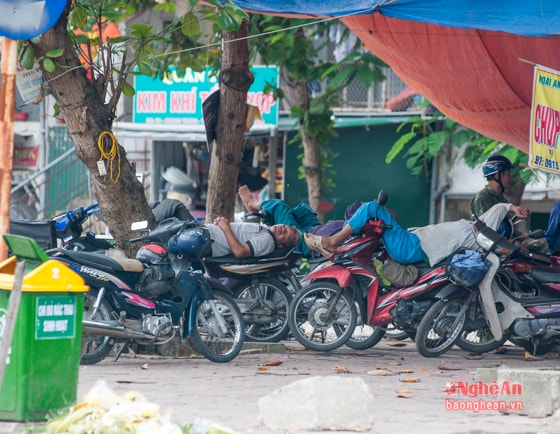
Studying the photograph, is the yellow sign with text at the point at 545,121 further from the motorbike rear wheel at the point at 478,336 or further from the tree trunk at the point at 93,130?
the tree trunk at the point at 93,130

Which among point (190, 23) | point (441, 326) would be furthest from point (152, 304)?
point (441, 326)

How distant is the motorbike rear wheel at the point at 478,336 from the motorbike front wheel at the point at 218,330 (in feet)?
6.63

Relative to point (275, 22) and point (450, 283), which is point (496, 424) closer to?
point (450, 283)

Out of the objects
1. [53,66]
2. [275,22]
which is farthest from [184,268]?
[275,22]

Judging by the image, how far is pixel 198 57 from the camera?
13.7 meters

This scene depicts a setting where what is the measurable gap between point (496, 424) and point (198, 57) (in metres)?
9.00

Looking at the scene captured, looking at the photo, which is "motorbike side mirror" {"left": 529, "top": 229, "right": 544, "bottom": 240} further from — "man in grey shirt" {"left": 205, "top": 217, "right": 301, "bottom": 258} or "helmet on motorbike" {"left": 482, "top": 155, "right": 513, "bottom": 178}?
"man in grey shirt" {"left": 205, "top": 217, "right": 301, "bottom": 258}

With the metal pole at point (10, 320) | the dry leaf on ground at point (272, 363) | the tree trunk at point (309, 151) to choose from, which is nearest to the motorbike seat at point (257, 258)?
the dry leaf on ground at point (272, 363)

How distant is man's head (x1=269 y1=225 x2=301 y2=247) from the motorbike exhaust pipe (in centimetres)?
201

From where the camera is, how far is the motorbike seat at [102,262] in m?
7.79

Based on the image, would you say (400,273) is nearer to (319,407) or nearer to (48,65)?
(48,65)

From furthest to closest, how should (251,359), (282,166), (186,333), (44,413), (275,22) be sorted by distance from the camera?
(282,166) < (275,22) < (251,359) < (186,333) < (44,413)

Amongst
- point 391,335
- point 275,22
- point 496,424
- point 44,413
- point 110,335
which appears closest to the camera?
point 44,413

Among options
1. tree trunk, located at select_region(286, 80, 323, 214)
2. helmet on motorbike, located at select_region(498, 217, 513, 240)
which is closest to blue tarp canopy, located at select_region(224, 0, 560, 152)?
helmet on motorbike, located at select_region(498, 217, 513, 240)
